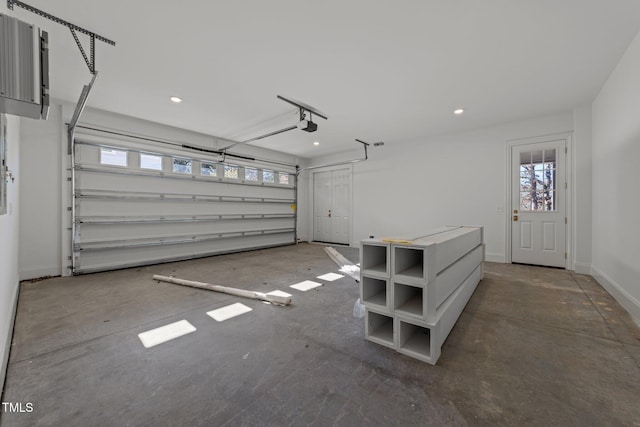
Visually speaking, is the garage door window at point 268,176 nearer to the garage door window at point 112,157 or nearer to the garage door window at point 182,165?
the garage door window at point 182,165

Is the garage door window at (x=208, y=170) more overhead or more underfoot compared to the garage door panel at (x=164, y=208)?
more overhead

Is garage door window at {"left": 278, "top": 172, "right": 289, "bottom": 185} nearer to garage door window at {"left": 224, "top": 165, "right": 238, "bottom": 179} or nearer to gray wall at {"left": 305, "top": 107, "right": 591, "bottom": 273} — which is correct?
garage door window at {"left": 224, "top": 165, "right": 238, "bottom": 179}

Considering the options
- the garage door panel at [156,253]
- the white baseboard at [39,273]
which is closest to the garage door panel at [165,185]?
the garage door panel at [156,253]

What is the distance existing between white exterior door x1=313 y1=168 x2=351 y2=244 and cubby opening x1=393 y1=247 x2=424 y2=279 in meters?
5.41

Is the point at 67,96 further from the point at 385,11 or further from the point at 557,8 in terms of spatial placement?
the point at 557,8

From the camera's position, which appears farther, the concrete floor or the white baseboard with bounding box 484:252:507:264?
the white baseboard with bounding box 484:252:507:264

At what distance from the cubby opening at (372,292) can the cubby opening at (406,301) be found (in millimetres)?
121

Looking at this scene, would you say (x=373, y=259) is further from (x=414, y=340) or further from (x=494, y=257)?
(x=494, y=257)

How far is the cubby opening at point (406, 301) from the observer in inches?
78.1

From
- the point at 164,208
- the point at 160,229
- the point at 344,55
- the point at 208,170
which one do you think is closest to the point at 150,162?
the point at 164,208

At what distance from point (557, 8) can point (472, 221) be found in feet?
13.6

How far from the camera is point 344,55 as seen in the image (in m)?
2.93

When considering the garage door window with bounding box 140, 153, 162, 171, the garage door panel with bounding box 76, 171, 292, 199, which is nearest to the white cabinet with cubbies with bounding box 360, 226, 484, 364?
the garage door panel with bounding box 76, 171, 292, 199

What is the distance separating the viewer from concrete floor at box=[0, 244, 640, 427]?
4.57 ft
